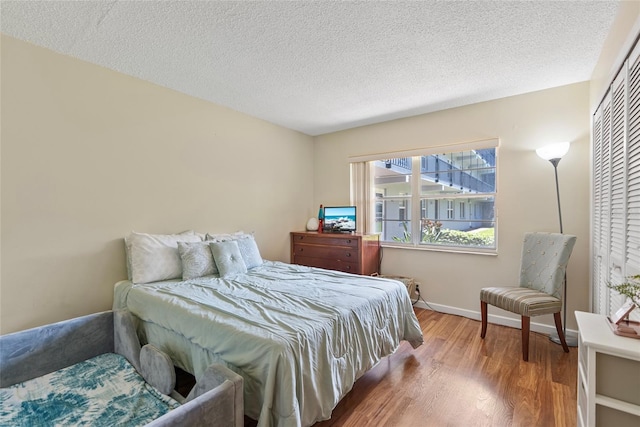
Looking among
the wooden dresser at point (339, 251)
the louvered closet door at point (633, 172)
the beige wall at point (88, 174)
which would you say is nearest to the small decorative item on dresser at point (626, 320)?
the louvered closet door at point (633, 172)

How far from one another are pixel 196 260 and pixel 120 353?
846 mm

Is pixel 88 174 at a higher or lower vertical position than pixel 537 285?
higher

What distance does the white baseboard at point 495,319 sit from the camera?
2770 millimetres

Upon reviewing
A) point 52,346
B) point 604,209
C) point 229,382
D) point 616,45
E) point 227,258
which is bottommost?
point 52,346

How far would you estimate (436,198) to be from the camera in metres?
3.54

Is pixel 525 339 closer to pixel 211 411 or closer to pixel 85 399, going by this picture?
pixel 211 411

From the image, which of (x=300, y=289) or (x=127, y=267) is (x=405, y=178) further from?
(x=127, y=267)

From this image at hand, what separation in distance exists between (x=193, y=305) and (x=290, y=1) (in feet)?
6.49

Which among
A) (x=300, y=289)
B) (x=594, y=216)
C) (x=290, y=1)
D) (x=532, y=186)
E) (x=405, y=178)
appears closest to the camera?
(x=290, y=1)

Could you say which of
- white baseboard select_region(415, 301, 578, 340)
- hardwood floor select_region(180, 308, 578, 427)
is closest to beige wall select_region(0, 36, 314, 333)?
hardwood floor select_region(180, 308, 578, 427)

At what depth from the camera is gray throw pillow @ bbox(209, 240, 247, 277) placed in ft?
8.50

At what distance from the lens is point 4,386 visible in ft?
5.58

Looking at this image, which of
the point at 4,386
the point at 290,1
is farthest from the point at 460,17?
the point at 4,386

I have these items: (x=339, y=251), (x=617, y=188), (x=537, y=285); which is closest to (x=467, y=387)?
(x=537, y=285)
